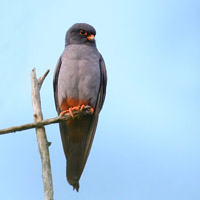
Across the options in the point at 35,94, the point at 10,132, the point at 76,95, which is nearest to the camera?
the point at 10,132

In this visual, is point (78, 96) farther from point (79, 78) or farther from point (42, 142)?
point (42, 142)

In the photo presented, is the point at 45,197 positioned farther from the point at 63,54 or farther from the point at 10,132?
the point at 63,54

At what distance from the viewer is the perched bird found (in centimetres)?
735

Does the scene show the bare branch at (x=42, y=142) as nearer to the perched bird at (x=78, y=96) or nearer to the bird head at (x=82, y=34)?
the perched bird at (x=78, y=96)

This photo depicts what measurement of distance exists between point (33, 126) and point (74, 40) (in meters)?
2.44

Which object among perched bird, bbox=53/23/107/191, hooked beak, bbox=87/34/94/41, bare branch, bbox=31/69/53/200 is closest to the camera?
bare branch, bbox=31/69/53/200

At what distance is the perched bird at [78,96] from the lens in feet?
24.1

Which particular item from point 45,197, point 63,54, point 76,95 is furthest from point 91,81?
point 45,197

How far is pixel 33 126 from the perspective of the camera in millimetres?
6262

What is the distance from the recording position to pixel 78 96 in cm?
738

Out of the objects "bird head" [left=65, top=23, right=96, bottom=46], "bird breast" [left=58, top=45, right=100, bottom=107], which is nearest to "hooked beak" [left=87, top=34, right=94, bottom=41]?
"bird head" [left=65, top=23, right=96, bottom=46]

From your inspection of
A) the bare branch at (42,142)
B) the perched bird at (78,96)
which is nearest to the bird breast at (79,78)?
the perched bird at (78,96)

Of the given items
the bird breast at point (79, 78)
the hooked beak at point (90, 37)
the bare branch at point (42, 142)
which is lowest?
the bare branch at point (42, 142)

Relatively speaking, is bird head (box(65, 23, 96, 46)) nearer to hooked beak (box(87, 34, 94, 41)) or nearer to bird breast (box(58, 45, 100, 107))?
hooked beak (box(87, 34, 94, 41))
